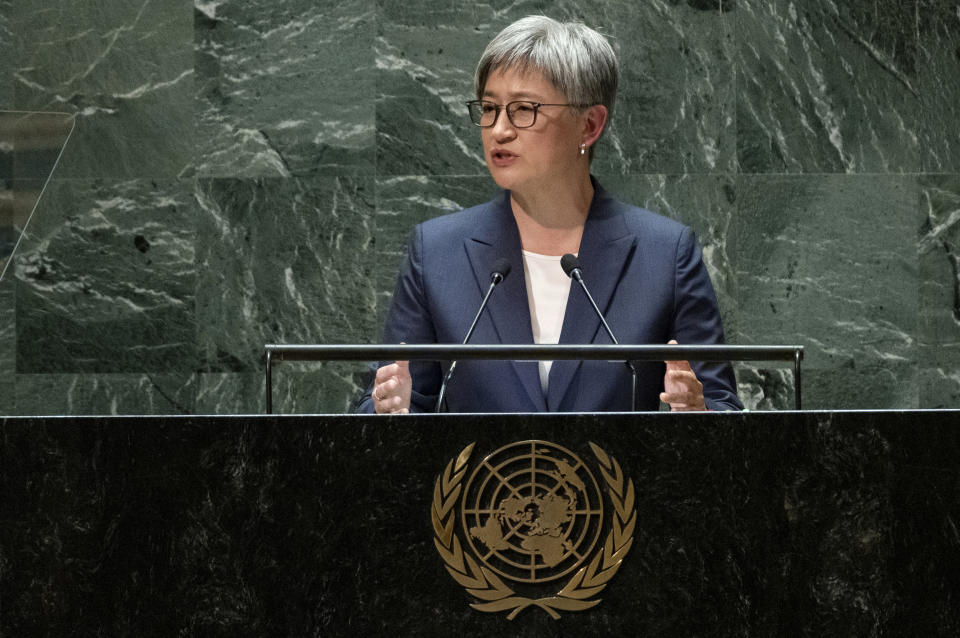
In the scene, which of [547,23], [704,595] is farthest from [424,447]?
[547,23]

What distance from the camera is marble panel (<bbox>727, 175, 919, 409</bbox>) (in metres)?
4.11

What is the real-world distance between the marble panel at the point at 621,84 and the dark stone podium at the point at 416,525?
95.9 inches

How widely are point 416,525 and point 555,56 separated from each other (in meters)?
1.50

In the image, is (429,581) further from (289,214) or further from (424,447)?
(289,214)

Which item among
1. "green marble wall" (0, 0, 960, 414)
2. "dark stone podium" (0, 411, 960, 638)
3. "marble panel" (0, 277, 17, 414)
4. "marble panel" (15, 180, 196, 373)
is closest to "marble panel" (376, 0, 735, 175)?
"green marble wall" (0, 0, 960, 414)

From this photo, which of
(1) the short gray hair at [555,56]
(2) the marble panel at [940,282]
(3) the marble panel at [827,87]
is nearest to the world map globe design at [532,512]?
(1) the short gray hair at [555,56]

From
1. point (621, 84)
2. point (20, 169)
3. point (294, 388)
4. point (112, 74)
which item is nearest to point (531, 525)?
point (20, 169)

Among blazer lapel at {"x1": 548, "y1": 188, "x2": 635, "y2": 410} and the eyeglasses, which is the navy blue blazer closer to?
blazer lapel at {"x1": 548, "y1": 188, "x2": 635, "y2": 410}

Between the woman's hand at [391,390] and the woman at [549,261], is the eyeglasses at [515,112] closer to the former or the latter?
the woman at [549,261]

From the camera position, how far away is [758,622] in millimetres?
1771

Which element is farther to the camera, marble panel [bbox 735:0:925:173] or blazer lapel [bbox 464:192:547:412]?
marble panel [bbox 735:0:925:173]

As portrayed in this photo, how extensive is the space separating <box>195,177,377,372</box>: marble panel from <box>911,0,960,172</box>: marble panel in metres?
2.06

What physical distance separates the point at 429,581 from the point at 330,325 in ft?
7.88

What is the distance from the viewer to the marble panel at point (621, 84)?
4070mm
